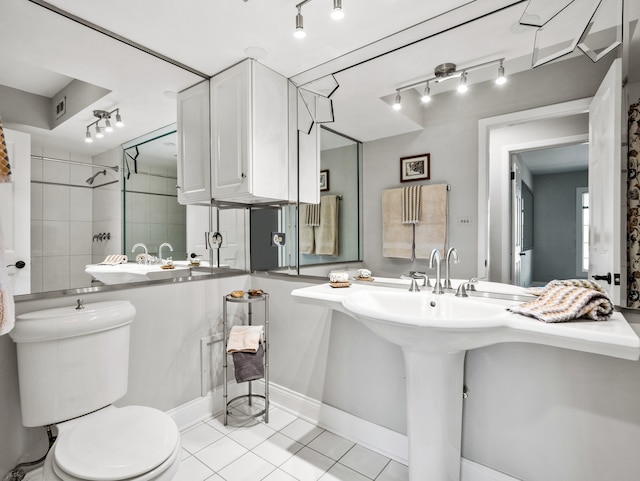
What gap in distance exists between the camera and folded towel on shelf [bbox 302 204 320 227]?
2072 mm

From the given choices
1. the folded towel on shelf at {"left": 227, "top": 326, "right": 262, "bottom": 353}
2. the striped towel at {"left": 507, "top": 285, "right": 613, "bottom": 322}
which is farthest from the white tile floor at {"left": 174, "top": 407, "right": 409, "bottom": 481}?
the striped towel at {"left": 507, "top": 285, "right": 613, "bottom": 322}

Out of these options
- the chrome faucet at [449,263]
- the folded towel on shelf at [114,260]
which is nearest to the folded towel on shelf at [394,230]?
the chrome faucet at [449,263]

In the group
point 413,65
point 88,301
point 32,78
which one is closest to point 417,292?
point 413,65

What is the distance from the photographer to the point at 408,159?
66.2 inches

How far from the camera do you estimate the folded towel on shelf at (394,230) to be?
1.69 metres

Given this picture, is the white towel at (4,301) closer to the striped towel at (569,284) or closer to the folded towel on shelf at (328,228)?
the folded towel on shelf at (328,228)

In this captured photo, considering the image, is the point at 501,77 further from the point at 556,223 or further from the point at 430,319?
the point at 430,319

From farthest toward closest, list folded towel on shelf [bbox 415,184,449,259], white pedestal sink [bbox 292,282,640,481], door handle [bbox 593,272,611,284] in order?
folded towel on shelf [bbox 415,184,449,259], door handle [bbox 593,272,611,284], white pedestal sink [bbox 292,282,640,481]

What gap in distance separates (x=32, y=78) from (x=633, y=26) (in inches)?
99.4

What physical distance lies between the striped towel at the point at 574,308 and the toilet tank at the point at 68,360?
173 cm

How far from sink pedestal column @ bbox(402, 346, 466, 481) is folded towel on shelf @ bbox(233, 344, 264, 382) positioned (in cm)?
96

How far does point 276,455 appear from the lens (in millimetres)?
1729

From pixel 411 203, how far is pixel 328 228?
554 millimetres

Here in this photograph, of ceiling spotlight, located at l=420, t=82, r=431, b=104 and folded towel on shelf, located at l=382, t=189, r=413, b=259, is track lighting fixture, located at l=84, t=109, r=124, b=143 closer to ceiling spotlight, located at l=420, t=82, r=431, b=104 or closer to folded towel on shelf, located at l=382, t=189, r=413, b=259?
folded towel on shelf, located at l=382, t=189, r=413, b=259
